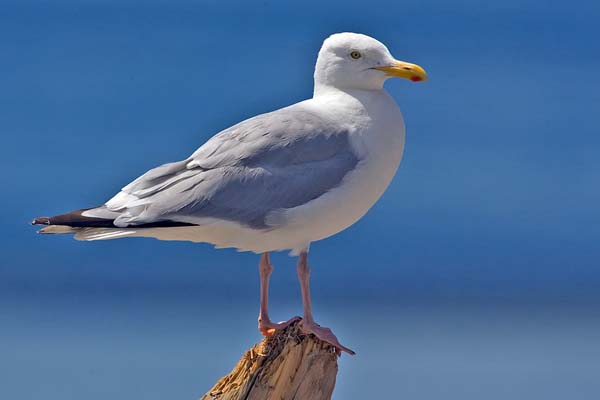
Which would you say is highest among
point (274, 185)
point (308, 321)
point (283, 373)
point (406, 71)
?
point (406, 71)

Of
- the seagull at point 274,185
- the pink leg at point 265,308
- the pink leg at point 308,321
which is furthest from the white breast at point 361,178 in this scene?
the pink leg at point 265,308

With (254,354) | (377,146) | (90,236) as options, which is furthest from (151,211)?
(377,146)

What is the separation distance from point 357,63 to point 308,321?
113cm

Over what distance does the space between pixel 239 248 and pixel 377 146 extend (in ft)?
2.33

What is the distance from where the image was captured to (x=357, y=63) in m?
4.52

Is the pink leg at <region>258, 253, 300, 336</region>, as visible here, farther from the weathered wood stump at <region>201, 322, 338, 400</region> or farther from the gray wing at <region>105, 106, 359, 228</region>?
the gray wing at <region>105, 106, 359, 228</region>

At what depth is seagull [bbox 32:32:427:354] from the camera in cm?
415

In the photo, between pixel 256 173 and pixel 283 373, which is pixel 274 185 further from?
pixel 283 373

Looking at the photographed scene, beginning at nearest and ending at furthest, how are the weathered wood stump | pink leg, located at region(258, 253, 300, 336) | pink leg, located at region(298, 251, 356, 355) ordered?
the weathered wood stump, pink leg, located at region(298, 251, 356, 355), pink leg, located at region(258, 253, 300, 336)

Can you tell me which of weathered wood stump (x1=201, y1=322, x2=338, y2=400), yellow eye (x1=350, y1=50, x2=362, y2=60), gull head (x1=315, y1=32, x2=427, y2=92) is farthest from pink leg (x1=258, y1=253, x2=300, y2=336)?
yellow eye (x1=350, y1=50, x2=362, y2=60)

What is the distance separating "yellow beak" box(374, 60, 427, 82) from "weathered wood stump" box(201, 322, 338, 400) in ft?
3.83

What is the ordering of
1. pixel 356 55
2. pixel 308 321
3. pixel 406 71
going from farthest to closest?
pixel 356 55, pixel 406 71, pixel 308 321

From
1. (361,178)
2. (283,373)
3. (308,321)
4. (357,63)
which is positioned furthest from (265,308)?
(357,63)

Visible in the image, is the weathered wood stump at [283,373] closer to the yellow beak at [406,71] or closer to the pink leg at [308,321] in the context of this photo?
the pink leg at [308,321]
